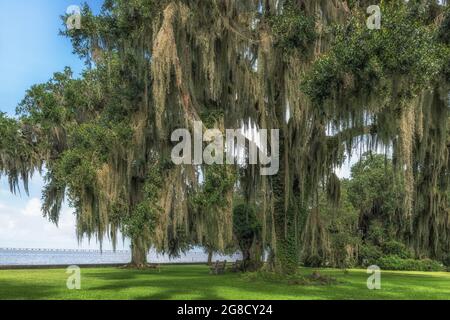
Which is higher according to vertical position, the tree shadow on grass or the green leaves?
the green leaves

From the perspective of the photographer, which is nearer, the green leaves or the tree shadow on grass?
the tree shadow on grass

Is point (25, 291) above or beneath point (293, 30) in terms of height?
beneath

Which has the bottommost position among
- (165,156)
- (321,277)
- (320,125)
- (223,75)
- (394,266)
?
(394,266)

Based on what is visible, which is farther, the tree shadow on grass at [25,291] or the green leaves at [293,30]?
the green leaves at [293,30]

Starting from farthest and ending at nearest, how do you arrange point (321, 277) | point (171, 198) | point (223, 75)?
point (321, 277), point (223, 75), point (171, 198)

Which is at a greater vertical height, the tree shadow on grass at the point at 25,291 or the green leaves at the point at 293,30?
the green leaves at the point at 293,30

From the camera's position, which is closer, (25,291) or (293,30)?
(293,30)
